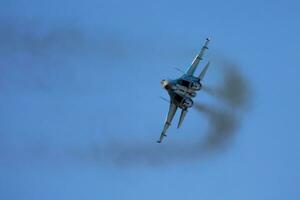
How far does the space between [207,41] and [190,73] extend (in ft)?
14.3

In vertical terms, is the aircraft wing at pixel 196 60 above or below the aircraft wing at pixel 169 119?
above

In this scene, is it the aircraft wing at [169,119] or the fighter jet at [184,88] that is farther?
the aircraft wing at [169,119]

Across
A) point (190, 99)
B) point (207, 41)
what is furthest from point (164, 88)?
point (207, 41)

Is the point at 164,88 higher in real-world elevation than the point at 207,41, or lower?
lower

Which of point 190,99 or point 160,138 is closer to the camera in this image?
point 190,99

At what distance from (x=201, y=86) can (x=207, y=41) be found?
623 cm

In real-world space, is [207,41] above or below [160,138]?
above

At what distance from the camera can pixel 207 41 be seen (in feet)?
262

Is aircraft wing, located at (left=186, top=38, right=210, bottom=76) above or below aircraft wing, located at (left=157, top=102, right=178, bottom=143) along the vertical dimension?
above

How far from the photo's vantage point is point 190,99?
7556 cm

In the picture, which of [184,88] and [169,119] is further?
[169,119]

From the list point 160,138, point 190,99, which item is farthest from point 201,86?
point 160,138

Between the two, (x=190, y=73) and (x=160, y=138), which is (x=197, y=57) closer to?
(x=190, y=73)

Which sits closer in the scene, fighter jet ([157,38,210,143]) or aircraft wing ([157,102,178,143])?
fighter jet ([157,38,210,143])
